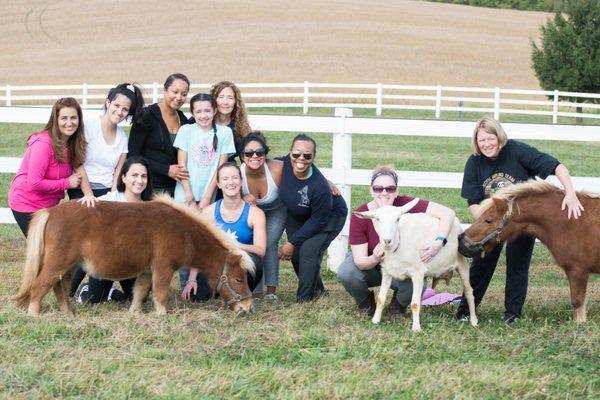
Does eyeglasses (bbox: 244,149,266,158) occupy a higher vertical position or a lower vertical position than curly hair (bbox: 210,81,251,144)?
lower

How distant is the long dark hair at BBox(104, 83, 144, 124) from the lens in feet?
23.7

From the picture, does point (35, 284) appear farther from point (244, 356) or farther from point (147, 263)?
point (244, 356)

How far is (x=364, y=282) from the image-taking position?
6.92 metres

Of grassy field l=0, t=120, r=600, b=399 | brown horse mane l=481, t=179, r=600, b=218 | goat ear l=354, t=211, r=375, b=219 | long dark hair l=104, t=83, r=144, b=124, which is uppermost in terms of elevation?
long dark hair l=104, t=83, r=144, b=124

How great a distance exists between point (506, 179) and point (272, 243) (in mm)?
2032

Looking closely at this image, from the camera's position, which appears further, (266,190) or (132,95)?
(266,190)

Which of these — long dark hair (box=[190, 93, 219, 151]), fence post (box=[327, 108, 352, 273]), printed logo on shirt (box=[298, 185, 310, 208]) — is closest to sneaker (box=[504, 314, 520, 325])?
printed logo on shirt (box=[298, 185, 310, 208])

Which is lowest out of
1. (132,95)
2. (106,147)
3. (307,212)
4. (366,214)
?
(307,212)

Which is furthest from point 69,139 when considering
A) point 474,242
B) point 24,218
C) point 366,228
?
point 474,242

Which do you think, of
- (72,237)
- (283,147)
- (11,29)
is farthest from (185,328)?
(11,29)

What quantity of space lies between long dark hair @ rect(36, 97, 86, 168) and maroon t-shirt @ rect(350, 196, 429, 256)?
7.36 ft

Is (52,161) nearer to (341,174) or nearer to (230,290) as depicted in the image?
(230,290)

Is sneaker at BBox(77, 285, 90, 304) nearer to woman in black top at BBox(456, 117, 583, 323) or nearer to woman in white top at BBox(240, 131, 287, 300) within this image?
woman in white top at BBox(240, 131, 287, 300)

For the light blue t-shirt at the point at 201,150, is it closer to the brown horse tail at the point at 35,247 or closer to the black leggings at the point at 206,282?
the black leggings at the point at 206,282
